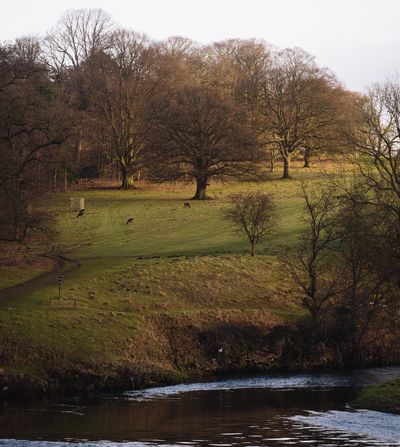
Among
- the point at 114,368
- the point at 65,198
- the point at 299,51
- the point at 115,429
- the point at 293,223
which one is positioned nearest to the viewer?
the point at 115,429

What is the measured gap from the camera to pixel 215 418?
3428 cm

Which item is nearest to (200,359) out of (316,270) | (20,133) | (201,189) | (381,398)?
(381,398)

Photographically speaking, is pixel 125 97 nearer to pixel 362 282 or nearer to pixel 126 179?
pixel 126 179

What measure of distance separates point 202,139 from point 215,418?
5738 cm

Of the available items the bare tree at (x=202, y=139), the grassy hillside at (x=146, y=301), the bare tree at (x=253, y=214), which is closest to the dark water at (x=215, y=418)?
the grassy hillside at (x=146, y=301)

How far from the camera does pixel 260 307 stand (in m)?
53.4

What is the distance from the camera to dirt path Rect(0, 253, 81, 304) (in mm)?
50688

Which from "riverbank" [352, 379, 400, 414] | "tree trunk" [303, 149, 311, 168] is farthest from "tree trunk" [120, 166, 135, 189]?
"riverbank" [352, 379, 400, 414]

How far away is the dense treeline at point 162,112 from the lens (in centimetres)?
6975

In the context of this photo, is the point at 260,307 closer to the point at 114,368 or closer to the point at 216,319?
the point at 216,319

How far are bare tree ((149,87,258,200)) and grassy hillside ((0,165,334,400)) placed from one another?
482 inches

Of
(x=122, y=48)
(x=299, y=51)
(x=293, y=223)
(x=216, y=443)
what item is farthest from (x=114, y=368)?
(x=299, y=51)

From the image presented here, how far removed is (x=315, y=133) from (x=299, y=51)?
1559 centimetres

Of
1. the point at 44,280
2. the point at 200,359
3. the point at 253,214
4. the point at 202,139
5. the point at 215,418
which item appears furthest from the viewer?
the point at 202,139
